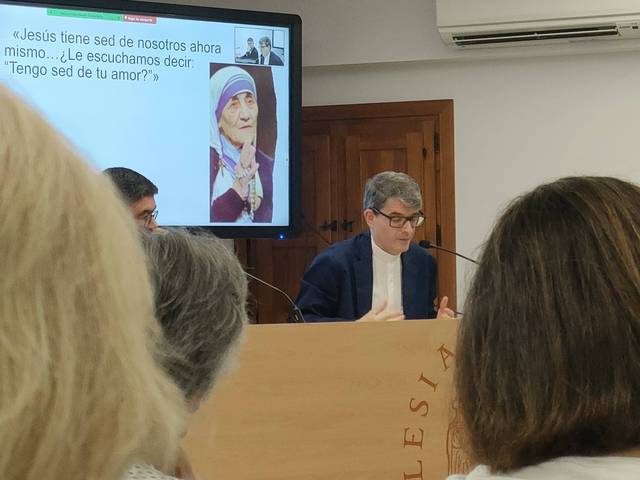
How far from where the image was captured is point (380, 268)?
11.0 feet

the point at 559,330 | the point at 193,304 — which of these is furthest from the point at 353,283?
the point at 559,330

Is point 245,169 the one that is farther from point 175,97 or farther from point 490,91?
point 490,91

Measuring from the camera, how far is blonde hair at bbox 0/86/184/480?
547 mm

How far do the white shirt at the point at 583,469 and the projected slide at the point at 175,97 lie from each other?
314 centimetres

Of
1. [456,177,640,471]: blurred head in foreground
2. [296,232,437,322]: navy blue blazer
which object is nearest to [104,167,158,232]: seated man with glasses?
[296,232,437,322]: navy blue blazer

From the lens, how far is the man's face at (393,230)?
330cm

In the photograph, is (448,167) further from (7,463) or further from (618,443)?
(7,463)

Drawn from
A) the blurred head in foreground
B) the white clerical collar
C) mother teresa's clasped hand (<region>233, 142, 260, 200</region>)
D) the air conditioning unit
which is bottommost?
the blurred head in foreground

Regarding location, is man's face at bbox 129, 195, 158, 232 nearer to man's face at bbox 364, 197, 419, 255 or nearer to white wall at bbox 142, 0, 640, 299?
man's face at bbox 364, 197, 419, 255

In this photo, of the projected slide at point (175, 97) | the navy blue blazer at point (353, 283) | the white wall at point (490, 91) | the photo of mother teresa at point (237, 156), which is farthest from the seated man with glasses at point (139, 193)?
the white wall at point (490, 91)

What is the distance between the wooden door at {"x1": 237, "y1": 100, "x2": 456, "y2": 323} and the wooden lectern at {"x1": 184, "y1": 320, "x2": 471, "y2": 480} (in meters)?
2.81

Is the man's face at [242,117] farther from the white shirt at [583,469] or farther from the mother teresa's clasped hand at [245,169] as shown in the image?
the white shirt at [583,469]

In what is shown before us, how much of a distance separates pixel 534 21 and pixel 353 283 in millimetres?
1965

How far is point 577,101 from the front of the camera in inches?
182
